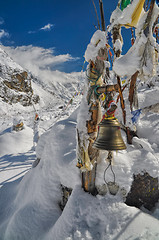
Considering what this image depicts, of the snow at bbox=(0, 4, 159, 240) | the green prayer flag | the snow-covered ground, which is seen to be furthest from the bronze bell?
the green prayer flag

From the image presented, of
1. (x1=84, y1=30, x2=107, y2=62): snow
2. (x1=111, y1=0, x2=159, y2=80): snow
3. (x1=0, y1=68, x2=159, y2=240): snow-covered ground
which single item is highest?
(x1=84, y1=30, x2=107, y2=62): snow

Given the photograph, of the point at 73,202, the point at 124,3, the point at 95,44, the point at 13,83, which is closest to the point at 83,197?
the point at 73,202

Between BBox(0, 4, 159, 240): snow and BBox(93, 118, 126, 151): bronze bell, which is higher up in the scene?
BBox(93, 118, 126, 151): bronze bell

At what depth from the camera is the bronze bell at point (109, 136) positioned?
177 cm

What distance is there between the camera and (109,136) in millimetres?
1818

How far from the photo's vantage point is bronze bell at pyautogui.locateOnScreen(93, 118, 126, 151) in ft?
5.80

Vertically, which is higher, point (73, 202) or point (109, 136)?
point (109, 136)

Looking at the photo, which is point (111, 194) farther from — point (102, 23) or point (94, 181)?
point (102, 23)

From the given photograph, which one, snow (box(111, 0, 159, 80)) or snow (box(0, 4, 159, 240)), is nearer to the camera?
snow (box(111, 0, 159, 80))

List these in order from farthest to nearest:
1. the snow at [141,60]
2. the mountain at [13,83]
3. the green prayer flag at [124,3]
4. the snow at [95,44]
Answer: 1. the mountain at [13,83]
2. the green prayer flag at [124,3]
3. the snow at [95,44]
4. the snow at [141,60]

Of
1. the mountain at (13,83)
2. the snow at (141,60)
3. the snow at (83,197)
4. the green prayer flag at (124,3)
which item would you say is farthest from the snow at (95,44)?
the mountain at (13,83)

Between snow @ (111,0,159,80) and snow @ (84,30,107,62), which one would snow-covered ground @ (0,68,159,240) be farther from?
snow @ (84,30,107,62)

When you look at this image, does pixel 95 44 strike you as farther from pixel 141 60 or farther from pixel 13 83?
pixel 13 83

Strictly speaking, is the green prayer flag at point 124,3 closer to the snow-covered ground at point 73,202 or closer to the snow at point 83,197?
the snow at point 83,197
